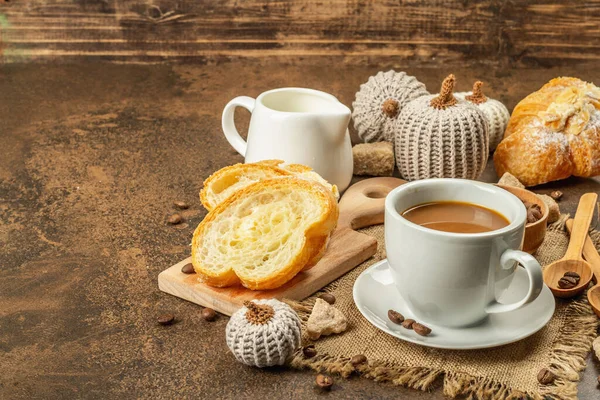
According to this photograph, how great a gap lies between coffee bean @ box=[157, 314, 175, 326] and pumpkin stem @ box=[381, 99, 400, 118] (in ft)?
3.12

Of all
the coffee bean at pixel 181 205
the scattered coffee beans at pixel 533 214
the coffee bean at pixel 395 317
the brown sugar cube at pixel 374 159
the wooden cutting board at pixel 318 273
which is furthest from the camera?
the brown sugar cube at pixel 374 159

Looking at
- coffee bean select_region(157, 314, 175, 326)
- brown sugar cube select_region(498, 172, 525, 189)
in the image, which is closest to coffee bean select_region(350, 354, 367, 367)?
coffee bean select_region(157, 314, 175, 326)

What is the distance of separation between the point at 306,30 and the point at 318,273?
5.79 ft

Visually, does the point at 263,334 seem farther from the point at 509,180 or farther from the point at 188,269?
the point at 509,180

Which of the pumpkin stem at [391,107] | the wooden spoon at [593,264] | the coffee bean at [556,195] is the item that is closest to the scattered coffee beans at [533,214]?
the wooden spoon at [593,264]

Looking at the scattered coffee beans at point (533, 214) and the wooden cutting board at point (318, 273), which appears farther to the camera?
the scattered coffee beans at point (533, 214)

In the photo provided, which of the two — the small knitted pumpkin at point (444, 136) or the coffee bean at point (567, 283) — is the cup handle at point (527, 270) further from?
the small knitted pumpkin at point (444, 136)

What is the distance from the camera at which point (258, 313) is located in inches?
51.9

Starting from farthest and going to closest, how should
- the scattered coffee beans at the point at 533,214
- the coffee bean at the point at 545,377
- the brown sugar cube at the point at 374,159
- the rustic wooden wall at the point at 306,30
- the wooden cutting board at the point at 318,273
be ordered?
the rustic wooden wall at the point at 306,30 → the brown sugar cube at the point at 374,159 → the scattered coffee beans at the point at 533,214 → the wooden cutting board at the point at 318,273 → the coffee bean at the point at 545,377

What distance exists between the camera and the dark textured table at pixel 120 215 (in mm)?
1321

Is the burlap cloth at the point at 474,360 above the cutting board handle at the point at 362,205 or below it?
below

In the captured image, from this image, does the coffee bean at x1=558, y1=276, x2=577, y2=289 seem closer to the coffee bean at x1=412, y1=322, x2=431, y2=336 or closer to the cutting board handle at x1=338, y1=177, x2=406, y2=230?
the coffee bean at x1=412, y1=322, x2=431, y2=336

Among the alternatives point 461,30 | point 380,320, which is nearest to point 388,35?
point 461,30

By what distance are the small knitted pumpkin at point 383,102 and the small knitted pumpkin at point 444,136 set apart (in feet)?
0.42
